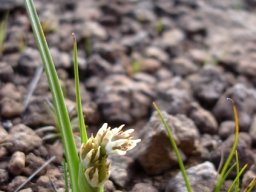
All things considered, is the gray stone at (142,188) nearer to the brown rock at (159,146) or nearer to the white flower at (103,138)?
the brown rock at (159,146)

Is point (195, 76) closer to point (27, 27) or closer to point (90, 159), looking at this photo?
point (27, 27)

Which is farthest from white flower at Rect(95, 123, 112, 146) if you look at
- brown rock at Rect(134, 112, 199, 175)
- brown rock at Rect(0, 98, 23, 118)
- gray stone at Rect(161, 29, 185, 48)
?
gray stone at Rect(161, 29, 185, 48)

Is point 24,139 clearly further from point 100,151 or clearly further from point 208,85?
point 208,85

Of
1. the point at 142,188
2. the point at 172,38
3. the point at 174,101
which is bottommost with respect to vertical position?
the point at 142,188

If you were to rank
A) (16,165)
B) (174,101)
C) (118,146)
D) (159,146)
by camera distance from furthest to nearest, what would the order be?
(174,101) → (159,146) → (16,165) → (118,146)

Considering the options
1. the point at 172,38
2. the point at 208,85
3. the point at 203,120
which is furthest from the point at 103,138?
the point at 172,38

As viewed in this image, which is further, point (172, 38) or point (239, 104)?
point (172, 38)

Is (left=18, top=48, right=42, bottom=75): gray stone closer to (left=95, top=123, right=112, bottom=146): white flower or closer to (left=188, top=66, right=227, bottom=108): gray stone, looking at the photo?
(left=188, top=66, right=227, bottom=108): gray stone
